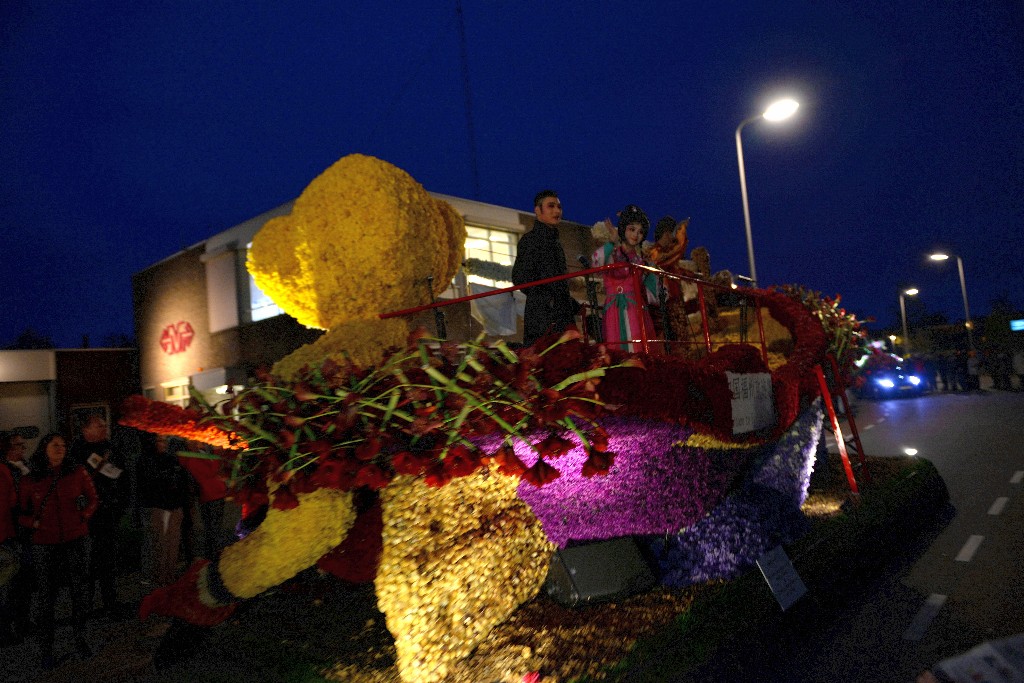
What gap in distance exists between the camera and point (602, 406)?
2.38m

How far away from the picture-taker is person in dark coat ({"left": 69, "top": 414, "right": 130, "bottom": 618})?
19.2 feet

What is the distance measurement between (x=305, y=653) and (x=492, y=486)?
1.52 meters

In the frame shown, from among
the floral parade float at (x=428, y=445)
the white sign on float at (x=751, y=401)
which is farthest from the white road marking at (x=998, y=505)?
the white sign on float at (x=751, y=401)

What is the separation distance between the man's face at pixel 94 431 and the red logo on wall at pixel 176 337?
1202cm

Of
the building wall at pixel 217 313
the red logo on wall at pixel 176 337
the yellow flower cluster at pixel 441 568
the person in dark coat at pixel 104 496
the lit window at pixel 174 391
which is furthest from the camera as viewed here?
the lit window at pixel 174 391

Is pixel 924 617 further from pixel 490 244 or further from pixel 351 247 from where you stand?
pixel 490 244

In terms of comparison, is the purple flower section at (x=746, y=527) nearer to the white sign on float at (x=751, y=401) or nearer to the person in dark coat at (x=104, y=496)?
the white sign on float at (x=751, y=401)

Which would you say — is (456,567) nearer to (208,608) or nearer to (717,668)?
(208,608)

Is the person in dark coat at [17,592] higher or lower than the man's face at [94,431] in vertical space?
lower

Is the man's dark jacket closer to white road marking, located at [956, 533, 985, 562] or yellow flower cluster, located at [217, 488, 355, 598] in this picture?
yellow flower cluster, located at [217, 488, 355, 598]

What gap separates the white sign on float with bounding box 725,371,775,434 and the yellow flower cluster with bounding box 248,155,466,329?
1.80m

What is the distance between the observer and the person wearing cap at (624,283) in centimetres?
431

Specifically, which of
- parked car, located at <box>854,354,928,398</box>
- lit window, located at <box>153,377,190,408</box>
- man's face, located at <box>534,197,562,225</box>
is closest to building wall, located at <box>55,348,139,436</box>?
lit window, located at <box>153,377,190,408</box>

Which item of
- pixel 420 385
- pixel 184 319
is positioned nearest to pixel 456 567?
pixel 420 385
